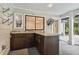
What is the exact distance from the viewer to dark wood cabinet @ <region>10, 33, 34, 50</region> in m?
4.00

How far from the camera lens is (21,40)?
417cm

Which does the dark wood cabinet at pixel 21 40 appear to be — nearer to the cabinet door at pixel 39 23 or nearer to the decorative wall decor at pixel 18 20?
the decorative wall decor at pixel 18 20

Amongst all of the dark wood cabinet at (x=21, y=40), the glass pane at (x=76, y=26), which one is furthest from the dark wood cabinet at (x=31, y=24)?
the glass pane at (x=76, y=26)

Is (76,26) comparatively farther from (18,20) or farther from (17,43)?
(17,43)

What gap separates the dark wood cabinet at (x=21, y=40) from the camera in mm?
3998

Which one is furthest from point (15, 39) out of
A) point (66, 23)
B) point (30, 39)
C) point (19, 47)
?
point (66, 23)

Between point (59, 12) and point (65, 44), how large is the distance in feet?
2.87

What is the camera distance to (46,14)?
2922 mm

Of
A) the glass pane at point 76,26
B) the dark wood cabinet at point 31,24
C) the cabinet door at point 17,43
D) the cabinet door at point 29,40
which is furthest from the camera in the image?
the cabinet door at point 29,40

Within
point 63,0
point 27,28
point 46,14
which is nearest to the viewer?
point 63,0

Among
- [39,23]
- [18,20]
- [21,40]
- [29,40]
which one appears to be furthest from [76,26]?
[21,40]

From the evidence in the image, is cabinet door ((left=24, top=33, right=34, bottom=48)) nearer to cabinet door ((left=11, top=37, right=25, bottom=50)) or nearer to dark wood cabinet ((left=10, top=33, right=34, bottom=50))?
dark wood cabinet ((left=10, top=33, right=34, bottom=50))

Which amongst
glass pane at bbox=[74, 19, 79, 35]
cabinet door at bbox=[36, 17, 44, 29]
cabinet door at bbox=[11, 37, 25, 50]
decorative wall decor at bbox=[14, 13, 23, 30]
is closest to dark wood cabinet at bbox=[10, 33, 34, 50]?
cabinet door at bbox=[11, 37, 25, 50]

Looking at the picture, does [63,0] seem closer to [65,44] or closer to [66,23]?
[66,23]
